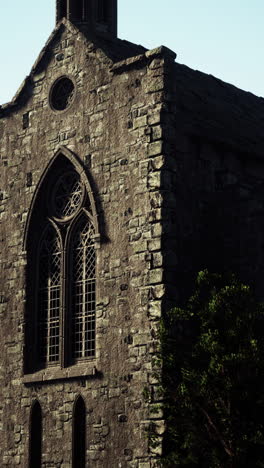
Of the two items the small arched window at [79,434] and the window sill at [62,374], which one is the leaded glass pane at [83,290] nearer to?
the window sill at [62,374]

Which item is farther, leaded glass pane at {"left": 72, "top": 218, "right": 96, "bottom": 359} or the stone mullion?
the stone mullion

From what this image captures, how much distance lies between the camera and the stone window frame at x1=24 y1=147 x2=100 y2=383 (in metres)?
23.3

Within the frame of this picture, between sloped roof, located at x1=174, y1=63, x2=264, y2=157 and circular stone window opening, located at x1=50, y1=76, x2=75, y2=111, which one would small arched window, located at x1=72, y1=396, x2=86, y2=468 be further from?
circular stone window opening, located at x1=50, y1=76, x2=75, y2=111

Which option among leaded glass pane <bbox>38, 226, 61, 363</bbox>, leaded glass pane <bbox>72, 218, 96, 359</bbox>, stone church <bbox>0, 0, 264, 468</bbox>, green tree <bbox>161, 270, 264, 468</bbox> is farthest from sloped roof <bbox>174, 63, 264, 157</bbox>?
green tree <bbox>161, 270, 264, 468</bbox>

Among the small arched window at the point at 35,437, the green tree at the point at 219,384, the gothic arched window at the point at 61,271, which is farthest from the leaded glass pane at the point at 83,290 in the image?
the green tree at the point at 219,384

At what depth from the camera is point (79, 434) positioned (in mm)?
22859

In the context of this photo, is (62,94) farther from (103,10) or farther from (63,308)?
(63,308)

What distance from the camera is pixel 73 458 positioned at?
74.5ft

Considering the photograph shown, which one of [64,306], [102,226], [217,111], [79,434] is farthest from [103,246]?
[217,111]

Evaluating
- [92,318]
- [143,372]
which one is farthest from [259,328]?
[92,318]

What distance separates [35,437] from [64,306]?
10.4 ft

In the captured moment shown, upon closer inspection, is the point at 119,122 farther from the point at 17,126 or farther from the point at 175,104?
the point at 17,126

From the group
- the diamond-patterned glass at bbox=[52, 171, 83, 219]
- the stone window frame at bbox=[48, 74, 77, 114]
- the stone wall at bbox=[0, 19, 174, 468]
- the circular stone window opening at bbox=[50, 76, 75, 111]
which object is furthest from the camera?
the circular stone window opening at bbox=[50, 76, 75, 111]

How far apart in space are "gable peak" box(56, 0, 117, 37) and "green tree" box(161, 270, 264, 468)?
9296 millimetres
